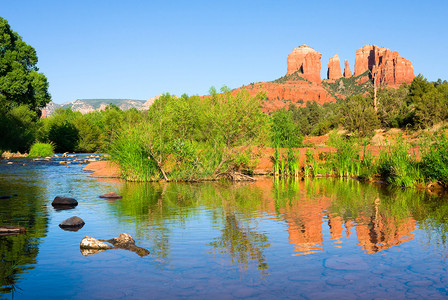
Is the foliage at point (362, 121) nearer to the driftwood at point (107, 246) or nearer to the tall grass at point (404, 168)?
the tall grass at point (404, 168)

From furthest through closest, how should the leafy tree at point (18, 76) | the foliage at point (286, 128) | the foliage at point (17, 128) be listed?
1. the leafy tree at point (18, 76)
2. the foliage at point (17, 128)
3. the foliage at point (286, 128)

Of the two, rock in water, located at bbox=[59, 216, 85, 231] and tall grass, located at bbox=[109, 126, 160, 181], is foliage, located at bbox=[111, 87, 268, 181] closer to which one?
tall grass, located at bbox=[109, 126, 160, 181]

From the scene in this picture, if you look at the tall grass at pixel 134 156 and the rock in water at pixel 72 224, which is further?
the tall grass at pixel 134 156

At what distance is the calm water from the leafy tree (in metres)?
44.3

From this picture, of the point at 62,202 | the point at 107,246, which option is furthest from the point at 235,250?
the point at 62,202

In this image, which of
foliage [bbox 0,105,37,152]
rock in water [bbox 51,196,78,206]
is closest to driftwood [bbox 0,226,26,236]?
rock in water [bbox 51,196,78,206]

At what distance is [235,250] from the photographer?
30.4 ft

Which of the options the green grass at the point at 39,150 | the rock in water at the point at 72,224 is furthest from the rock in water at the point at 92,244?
the green grass at the point at 39,150

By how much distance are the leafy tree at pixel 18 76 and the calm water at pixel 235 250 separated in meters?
44.3

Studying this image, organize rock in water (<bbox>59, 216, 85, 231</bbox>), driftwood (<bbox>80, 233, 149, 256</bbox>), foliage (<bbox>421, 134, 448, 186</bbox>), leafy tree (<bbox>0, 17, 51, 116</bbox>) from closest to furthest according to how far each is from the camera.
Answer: driftwood (<bbox>80, 233, 149, 256</bbox>), rock in water (<bbox>59, 216, 85, 231</bbox>), foliage (<bbox>421, 134, 448, 186</bbox>), leafy tree (<bbox>0, 17, 51, 116</bbox>)

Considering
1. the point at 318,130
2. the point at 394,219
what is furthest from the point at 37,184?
the point at 318,130

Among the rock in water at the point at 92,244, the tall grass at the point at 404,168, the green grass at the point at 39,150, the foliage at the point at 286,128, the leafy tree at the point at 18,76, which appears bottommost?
the rock in water at the point at 92,244

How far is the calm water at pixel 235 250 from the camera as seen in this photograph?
6.82 m

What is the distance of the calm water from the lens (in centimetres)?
682
